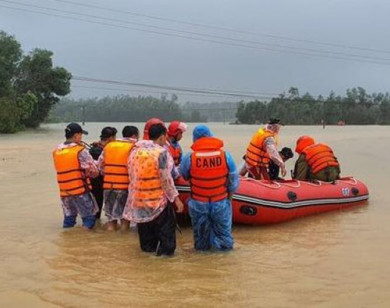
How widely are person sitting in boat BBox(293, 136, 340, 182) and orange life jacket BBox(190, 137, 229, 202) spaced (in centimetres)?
344

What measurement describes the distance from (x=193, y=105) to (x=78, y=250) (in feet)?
237

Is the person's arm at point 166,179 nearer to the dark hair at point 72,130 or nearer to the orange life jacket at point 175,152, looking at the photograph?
the dark hair at point 72,130

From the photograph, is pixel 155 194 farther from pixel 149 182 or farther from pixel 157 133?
pixel 157 133

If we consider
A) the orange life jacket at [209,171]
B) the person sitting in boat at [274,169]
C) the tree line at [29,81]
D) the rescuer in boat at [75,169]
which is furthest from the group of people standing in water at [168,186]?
the tree line at [29,81]

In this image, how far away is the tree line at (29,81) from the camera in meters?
35.4

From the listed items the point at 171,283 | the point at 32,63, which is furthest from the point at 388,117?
the point at 171,283

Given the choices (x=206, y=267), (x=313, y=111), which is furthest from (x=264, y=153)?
(x=313, y=111)

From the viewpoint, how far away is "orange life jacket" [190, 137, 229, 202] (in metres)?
6.13

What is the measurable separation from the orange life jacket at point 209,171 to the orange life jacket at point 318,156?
3.43 meters

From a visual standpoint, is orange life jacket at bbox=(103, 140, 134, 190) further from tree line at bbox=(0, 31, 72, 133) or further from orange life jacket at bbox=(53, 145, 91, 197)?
tree line at bbox=(0, 31, 72, 133)

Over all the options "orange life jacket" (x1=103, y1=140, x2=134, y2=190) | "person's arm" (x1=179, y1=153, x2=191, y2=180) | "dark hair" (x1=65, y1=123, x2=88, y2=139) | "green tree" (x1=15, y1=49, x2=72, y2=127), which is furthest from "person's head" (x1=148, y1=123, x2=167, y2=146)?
"green tree" (x1=15, y1=49, x2=72, y2=127)

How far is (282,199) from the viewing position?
26.0 ft

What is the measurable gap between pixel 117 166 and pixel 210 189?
4.83 ft

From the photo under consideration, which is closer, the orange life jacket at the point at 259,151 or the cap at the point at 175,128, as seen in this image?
the cap at the point at 175,128
